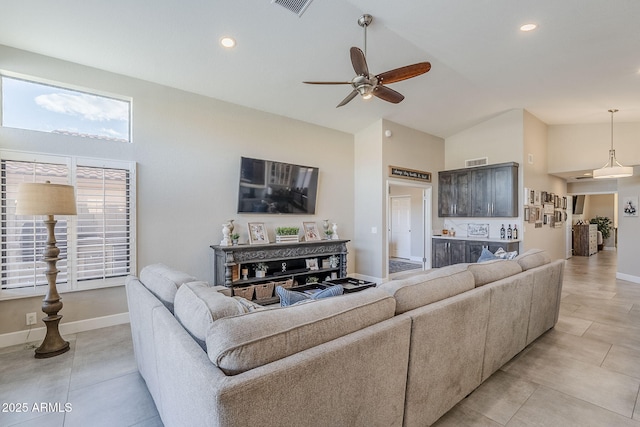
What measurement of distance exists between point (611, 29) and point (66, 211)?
5.88m

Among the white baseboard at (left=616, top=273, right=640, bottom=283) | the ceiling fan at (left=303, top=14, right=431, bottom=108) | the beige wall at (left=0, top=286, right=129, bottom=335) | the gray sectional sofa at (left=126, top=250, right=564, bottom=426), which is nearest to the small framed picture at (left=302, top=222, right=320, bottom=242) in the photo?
the ceiling fan at (left=303, top=14, right=431, bottom=108)

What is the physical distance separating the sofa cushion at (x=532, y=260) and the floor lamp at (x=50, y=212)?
4.46 m

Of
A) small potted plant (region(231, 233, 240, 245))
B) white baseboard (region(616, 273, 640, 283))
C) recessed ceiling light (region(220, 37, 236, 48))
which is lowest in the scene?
white baseboard (region(616, 273, 640, 283))

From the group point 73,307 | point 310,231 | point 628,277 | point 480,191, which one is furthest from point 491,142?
point 73,307

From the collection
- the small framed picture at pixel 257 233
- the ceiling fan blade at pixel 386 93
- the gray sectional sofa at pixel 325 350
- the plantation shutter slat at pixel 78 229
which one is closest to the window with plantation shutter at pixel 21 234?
the plantation shutter slat at pixel 78 229

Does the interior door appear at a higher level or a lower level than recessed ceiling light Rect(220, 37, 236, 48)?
lower

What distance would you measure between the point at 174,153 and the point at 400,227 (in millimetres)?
6930

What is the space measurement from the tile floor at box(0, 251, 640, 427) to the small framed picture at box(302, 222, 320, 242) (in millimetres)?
2889

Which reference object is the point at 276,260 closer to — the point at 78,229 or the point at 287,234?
the point at 287,234

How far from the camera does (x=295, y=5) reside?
2.95 m

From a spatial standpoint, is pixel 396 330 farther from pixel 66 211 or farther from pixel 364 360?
pixel 66 211

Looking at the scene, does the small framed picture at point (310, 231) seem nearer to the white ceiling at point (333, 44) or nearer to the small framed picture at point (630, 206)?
the white ceiling at point (333, 44)

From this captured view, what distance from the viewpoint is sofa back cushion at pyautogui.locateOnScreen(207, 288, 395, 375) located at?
42.9 inches

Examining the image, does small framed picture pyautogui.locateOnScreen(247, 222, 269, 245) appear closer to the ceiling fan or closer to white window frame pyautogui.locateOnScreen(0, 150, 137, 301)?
white window frame pyautogui.locateOnScreen(0, 150, 137, 301)
